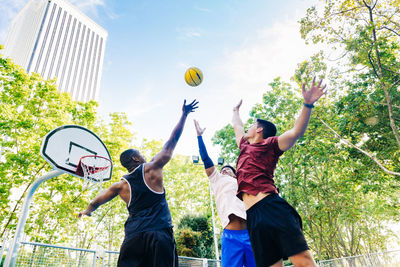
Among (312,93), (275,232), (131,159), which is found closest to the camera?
(275,232)

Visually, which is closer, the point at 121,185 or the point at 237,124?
the point at 121,185

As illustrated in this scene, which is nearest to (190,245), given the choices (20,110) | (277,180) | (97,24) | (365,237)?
(277,180)

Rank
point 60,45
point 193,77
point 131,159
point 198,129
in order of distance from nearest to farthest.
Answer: point 131,159
point 198,129
point 193,77
point 60,45

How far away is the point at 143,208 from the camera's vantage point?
2.94m

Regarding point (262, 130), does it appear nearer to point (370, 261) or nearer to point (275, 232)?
point (275, 232)

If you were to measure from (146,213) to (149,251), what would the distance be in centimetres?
43

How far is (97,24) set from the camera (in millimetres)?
69562

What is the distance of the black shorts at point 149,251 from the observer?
2.55m

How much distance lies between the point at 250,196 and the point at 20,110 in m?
16.2

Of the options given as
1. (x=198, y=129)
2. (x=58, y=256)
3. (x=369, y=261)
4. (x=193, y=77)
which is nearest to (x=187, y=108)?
(x=198, y=129)

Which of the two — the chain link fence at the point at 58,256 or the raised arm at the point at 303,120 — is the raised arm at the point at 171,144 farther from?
the chain link fence at the point at 58,256

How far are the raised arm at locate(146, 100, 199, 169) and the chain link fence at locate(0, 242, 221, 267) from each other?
14.4ft

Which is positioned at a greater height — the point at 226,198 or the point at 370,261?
the point at 226,198

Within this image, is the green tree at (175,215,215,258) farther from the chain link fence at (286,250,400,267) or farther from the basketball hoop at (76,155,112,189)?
the basketball hoop at (76,155,112,189)
